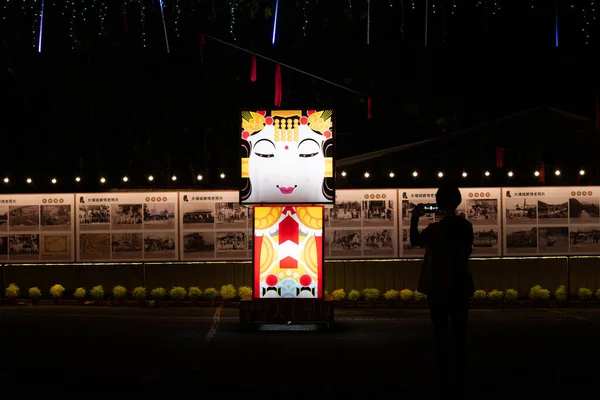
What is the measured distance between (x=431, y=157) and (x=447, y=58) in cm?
961

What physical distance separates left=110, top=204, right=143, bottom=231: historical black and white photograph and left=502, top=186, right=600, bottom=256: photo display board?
296 inches

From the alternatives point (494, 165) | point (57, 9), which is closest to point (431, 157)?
point (494, 165)

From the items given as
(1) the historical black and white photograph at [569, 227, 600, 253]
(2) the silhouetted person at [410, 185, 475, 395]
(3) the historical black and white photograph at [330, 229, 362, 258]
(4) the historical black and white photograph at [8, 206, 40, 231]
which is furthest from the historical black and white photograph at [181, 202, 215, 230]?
(2) the silhouetted person at [410, 185, 475, 395]

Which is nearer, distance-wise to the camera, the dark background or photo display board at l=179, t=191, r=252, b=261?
photo display board at l=179, t=191, r=252, b=261

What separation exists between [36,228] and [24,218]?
1.10 ft

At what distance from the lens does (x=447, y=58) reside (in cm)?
2531

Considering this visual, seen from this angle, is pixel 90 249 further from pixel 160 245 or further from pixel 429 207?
pixel 429 207

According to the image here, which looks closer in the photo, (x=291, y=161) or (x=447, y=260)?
(x=447, y=260)

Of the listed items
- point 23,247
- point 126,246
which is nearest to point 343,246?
point 126,246

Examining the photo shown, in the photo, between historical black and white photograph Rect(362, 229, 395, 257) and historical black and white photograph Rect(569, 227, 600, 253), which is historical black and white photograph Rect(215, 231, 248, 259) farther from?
historical black and white photograph Rect(569, 227, 600, 253)

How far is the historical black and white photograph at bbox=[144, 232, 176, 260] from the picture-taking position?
677 inches

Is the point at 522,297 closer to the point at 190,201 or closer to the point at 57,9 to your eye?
the point at 190,201

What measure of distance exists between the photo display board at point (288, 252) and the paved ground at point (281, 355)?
707 millimetres

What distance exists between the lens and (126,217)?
17.3 metres
